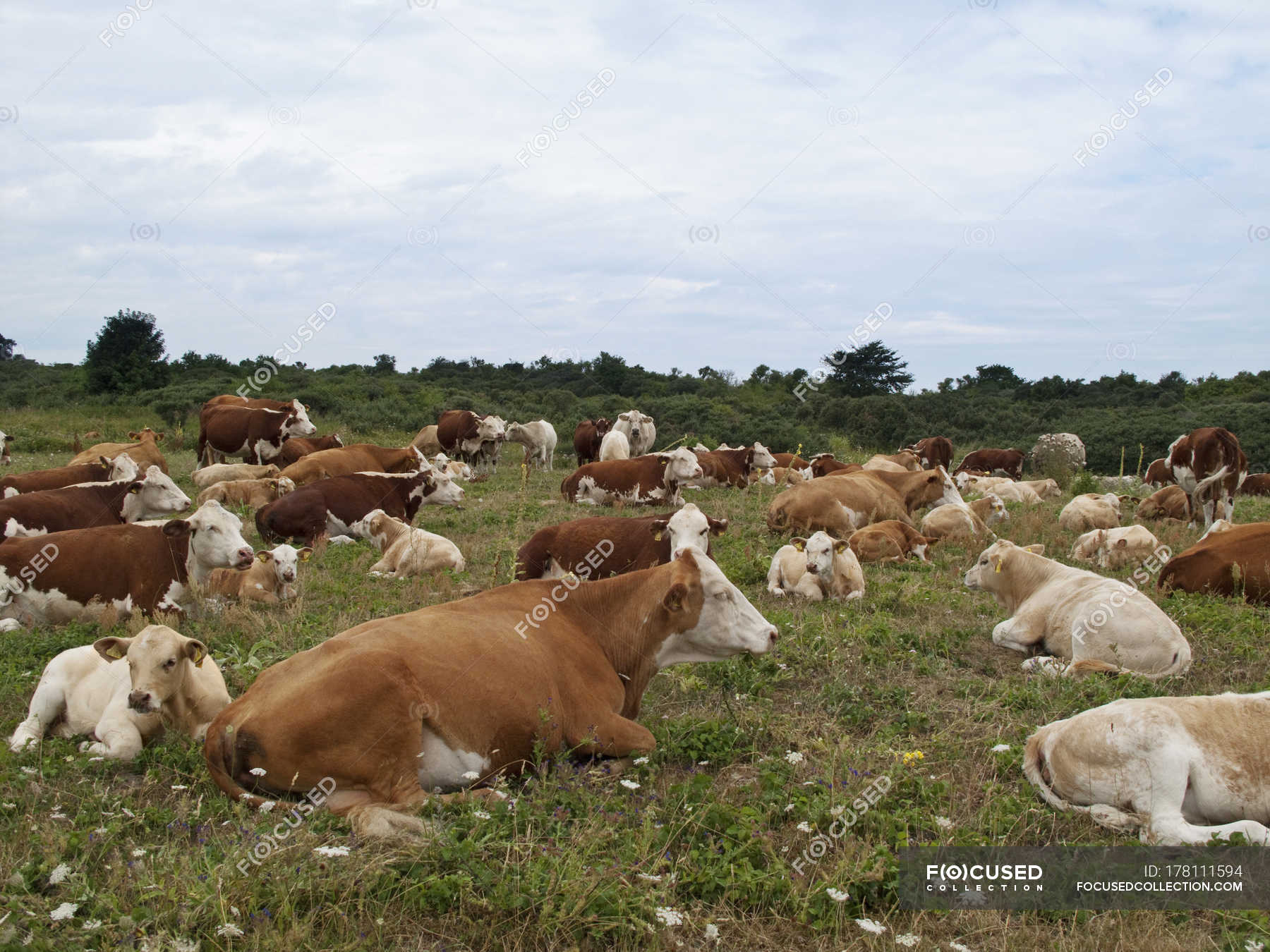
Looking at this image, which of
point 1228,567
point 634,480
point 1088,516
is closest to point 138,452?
point 634,480

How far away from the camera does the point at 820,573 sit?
9930 millimetres

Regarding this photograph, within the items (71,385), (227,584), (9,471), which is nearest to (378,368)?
(71,385)

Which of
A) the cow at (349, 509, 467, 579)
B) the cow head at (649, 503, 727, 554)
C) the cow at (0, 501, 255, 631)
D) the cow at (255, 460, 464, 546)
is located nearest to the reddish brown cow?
the cow at (255, 460, 464, 546)

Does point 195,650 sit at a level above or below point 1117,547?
below

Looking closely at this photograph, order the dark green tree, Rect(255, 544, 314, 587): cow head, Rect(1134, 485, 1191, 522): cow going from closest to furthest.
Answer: Rect(255, 544, 314, 587): cow head, Rect(1134, 485, 1191, 522): cow, the dark green tree

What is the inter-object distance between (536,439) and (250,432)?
7.88m

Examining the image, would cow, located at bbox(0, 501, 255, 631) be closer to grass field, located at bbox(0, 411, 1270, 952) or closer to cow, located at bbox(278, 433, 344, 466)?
grass field, located at bbox(0, 411, 1270, 952)

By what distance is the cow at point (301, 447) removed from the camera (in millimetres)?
20219

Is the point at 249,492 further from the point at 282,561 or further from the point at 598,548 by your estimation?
the point at 598,548

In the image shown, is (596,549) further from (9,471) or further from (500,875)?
(9,471)

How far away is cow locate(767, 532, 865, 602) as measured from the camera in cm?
993

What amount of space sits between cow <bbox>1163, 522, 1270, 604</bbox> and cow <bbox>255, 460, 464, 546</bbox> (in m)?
10.1

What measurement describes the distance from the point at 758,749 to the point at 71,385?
43539 millimetres

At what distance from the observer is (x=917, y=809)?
15.5 feet
